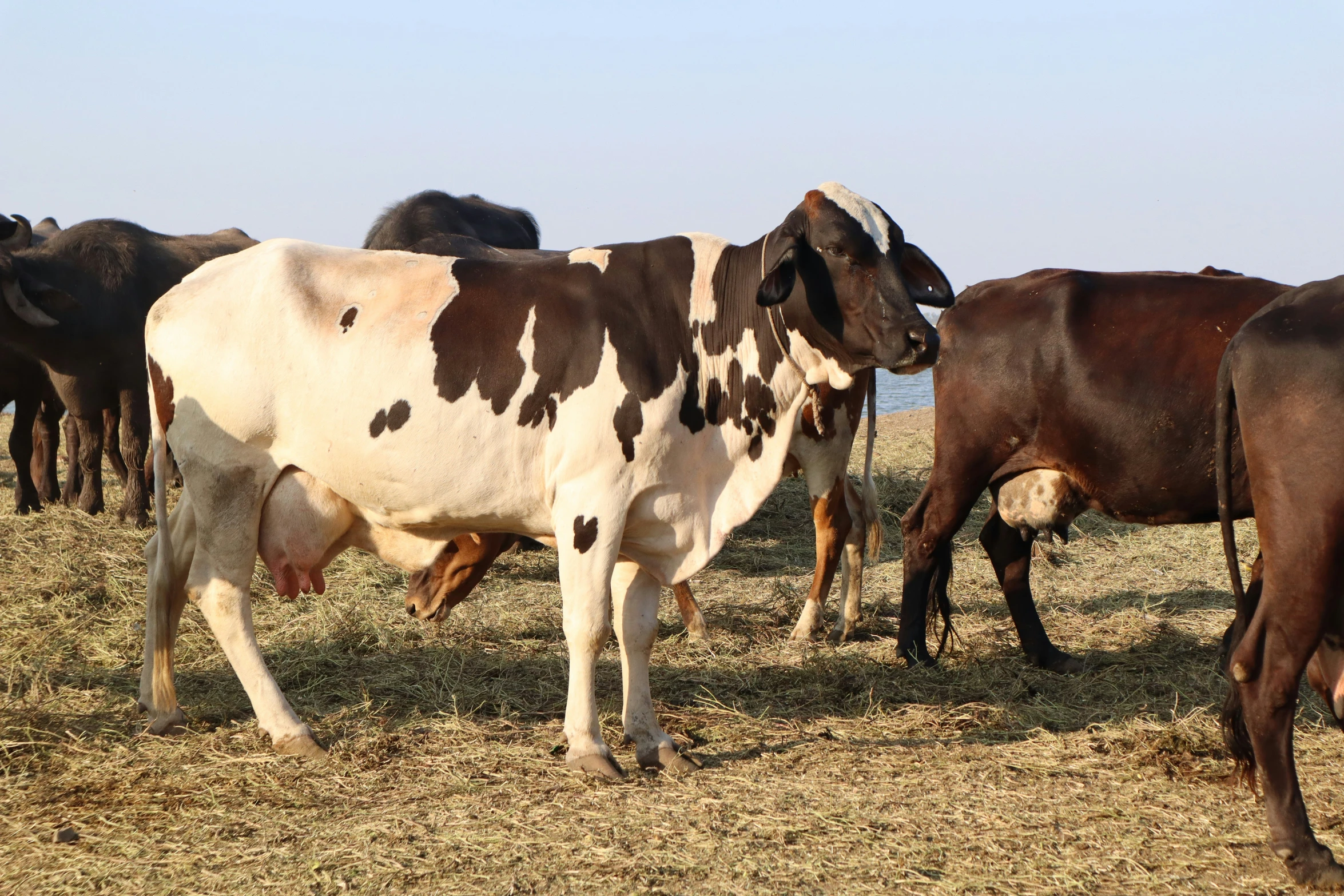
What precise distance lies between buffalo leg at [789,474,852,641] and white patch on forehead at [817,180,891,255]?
250 cm

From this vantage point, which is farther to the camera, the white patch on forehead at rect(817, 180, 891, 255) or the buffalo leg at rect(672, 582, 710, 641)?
the buffalo leg at rect(672, 582, 710, 641)

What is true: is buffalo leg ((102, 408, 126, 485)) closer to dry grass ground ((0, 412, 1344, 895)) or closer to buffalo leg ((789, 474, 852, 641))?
dry grass ground ((0, 412, 1344, 895))

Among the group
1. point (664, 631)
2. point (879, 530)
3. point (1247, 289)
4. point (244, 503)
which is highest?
point (1247, 289)

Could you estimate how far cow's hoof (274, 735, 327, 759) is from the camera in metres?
5.03

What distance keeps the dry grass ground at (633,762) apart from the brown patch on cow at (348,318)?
1764mm

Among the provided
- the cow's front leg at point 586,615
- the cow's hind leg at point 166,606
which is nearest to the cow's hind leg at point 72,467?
the cow's hind leg at point 166,606

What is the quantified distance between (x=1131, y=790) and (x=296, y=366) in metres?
3.74

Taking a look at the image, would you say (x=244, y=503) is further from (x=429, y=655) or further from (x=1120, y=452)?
(x=1120, y=452)

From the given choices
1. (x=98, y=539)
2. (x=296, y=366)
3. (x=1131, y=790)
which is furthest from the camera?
(x=98, y=539)

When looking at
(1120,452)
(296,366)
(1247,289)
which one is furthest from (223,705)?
(1247,289)

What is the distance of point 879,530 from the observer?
7.64 m

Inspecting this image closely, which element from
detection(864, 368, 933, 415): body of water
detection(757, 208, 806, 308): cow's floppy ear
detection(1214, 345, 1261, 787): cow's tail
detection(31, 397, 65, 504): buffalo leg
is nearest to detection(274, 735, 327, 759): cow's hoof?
detection(757, 208, 806, 308): cow's floppy ear

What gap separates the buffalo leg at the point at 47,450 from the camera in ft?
39.8

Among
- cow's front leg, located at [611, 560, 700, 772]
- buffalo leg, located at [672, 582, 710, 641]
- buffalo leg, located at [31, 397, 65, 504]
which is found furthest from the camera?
buffalo leg, located at [31, 397, 65, 504]
